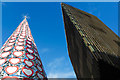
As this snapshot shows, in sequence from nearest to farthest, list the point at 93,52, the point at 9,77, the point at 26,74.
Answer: the point at 93,52 → the point at 9,77 → the point at 26,74

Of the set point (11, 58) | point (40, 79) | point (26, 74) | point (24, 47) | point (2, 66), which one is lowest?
point (40, 79)

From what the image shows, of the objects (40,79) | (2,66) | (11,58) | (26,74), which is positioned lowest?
(40,79)

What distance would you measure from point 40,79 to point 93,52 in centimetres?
897

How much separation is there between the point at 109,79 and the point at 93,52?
2435 millimetres


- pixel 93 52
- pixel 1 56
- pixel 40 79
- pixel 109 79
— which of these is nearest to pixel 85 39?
pixel 93 52

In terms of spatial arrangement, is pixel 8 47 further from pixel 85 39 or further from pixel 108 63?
pixel 108 63

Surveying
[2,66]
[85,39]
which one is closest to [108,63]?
[85,39]

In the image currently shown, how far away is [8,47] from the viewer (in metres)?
17.8

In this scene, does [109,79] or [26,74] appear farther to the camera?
[26,74]

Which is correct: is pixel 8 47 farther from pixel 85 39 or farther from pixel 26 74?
pixel 85 39

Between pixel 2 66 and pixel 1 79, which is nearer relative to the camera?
pixel 1 79

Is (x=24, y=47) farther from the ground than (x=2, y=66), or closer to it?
farther from the ground

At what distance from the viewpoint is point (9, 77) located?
12180 mm

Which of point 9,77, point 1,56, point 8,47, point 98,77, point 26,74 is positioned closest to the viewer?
point 98,77
